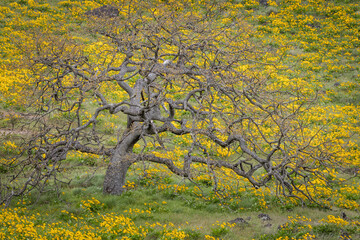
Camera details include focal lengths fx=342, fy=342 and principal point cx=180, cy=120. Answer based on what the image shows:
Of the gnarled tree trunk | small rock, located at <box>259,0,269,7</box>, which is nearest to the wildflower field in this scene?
the gnarled tree trunk

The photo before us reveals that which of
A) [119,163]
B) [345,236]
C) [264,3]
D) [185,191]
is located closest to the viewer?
[345,236]

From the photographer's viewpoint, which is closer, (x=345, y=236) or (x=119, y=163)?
(x=345, y=236)

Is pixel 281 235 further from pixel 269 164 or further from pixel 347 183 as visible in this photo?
pixel 347 183

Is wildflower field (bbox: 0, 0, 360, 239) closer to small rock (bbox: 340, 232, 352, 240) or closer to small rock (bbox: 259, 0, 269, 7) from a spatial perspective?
small rock (bbox: 340, 232, 352, 240)

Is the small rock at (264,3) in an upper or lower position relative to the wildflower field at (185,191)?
upper

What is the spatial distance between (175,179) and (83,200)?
430cm

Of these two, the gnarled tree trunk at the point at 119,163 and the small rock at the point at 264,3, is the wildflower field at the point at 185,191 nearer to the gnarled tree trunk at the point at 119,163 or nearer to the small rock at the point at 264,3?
the gnarled tree trunk at the point at 119,163

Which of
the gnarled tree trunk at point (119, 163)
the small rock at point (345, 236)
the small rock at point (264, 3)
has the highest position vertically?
the small rock at point (264, 3)

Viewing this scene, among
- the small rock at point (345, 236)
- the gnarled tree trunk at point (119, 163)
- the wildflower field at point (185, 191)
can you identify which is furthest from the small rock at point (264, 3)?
the small rock at point (345, 236)

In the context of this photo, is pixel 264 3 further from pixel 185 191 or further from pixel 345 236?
pixel 345 236

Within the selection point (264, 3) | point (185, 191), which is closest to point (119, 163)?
point (185, 191)

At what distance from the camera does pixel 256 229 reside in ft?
32.0

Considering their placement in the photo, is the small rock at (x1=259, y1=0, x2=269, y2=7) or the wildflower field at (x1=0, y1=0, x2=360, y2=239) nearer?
the wildflower field at (x1=0, y1=0, x2=360, y2=239)

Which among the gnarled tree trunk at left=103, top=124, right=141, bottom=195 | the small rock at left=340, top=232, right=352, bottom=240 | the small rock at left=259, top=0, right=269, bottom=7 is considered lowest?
the small rock at left=340, top=232, right=352, bottom=240
